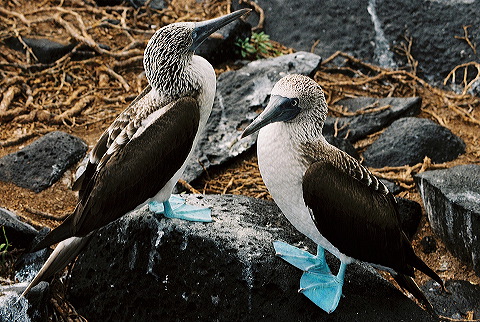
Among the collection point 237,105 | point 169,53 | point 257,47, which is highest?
point 169,53

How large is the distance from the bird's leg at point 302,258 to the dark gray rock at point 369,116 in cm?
222

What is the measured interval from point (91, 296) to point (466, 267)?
260 cm

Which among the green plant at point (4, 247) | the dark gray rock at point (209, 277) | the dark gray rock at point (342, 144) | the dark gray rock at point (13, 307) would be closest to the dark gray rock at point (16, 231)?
the green plant at point (4, 247)

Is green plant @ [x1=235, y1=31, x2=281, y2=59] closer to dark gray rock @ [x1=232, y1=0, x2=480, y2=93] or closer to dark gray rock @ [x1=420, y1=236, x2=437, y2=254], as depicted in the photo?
dark gray rock @ [x1=232, y1=0, x2=480, y2=93]

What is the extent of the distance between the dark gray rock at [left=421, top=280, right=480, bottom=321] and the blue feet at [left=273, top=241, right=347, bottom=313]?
1140mm

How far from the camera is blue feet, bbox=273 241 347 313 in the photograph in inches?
137

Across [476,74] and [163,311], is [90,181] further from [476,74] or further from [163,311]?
[476,74]

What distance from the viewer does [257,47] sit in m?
7.12

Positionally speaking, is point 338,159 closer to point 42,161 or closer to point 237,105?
point 237,105

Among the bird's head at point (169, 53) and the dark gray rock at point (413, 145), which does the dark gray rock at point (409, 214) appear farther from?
the bird's head at point (169, 53)

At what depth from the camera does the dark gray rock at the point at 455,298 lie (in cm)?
432

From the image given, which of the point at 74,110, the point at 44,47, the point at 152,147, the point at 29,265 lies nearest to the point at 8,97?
the point at 74,110

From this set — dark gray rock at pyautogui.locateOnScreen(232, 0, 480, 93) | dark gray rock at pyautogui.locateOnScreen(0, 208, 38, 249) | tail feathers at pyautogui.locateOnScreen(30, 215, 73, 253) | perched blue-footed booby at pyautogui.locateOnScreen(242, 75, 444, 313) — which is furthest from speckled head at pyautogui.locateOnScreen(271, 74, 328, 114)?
dark gray rock at pyautogui.locateOnScreen(232, 0, 480, 93)

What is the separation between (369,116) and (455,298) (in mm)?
2224
